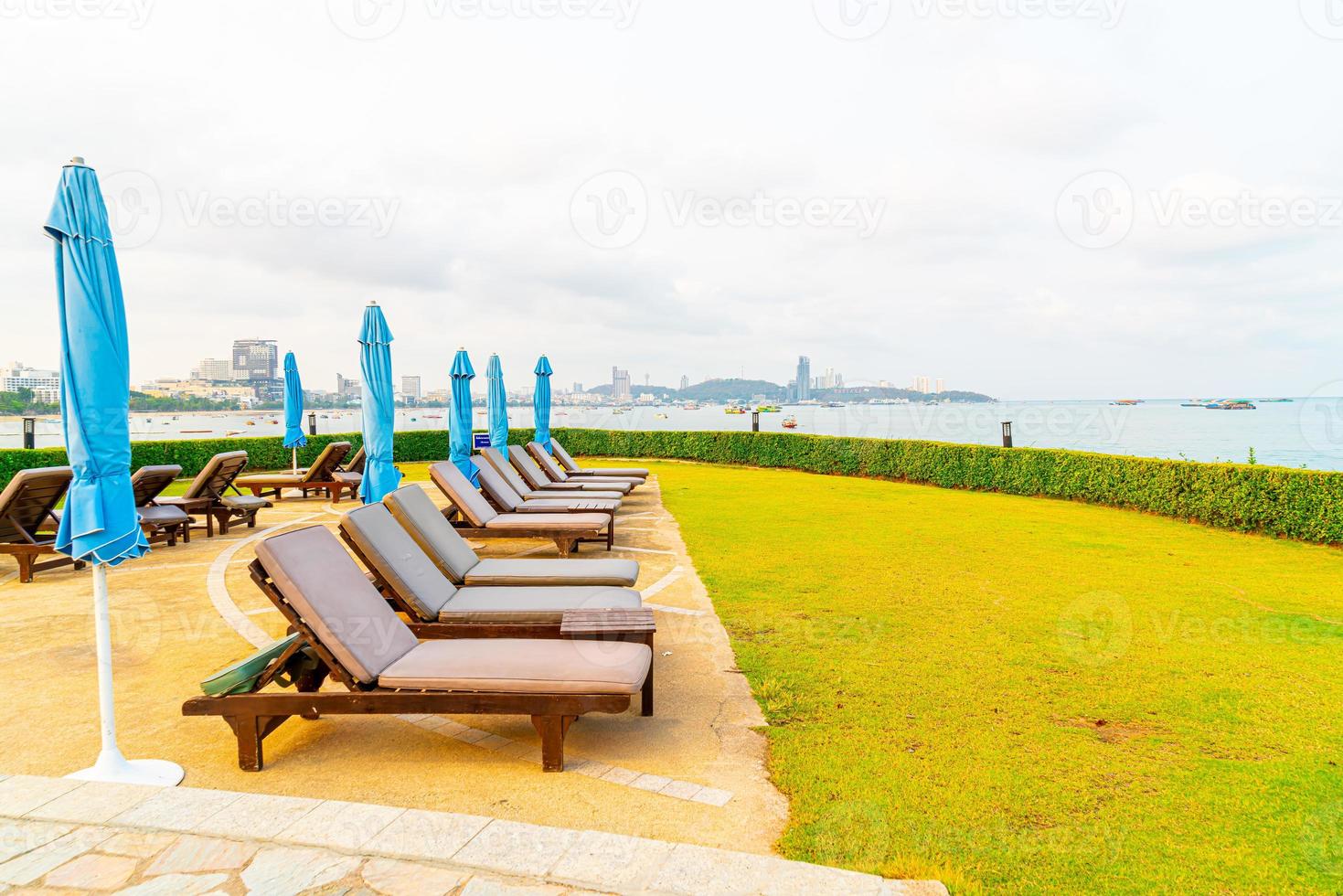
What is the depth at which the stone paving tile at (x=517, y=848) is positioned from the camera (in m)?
2.49

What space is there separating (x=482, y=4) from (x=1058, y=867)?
8831 mm

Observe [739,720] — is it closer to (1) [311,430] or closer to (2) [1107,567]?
(2) [1107,567]

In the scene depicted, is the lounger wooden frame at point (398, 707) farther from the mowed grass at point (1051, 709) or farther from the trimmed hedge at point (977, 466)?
the trimmed hedge at point (977, 466)

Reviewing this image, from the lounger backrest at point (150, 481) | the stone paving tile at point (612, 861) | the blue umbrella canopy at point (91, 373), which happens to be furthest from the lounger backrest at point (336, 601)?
the lounger backrest at point (150, 481)

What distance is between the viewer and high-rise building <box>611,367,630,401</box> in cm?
4566

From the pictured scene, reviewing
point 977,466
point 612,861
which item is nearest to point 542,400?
point 977,466

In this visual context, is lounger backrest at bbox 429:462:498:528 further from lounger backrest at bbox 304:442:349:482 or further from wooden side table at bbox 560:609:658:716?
lounger backrest at bbox 304:442:349:482

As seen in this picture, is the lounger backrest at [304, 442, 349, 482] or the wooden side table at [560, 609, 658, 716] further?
the lounger backrest at [304, 442, 349, 482]

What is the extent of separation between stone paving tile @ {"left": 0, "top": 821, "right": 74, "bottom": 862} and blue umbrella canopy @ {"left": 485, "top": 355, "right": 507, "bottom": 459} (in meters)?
12.4

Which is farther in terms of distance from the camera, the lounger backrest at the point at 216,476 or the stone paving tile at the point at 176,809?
the lounger backrest at the point at 216,476

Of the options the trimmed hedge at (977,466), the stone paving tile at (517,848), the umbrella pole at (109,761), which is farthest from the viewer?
the trimmed hedge at (977,466)

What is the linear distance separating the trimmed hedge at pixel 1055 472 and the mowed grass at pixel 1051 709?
3.59ft

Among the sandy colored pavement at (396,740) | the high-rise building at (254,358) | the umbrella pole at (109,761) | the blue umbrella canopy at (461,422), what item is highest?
the high-rise building at (254,358)

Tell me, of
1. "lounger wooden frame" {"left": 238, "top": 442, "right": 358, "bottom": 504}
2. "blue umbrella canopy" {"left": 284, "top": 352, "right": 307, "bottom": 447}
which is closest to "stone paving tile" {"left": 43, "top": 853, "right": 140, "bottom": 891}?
"lounger wooden frame" {"left": 238, "top": 442, "right": 358, "bottom": 504}
